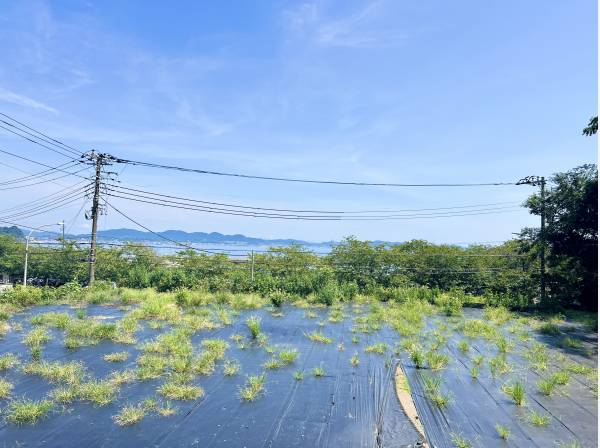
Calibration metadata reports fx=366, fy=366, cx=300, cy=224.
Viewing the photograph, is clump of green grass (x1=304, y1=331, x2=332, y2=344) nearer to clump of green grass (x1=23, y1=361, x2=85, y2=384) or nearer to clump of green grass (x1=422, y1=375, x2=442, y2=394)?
clump of green grass (x1=422, y1=375, x2=442, y2=394)

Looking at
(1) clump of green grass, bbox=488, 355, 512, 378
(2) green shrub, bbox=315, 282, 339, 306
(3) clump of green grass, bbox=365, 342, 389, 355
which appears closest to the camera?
(1) clump of green grass, bbox=488, 355, 512, 378

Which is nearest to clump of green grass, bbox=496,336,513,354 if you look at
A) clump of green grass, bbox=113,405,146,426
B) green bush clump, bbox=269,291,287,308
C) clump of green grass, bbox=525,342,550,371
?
clump of green grass, bbox=525,342,550,371

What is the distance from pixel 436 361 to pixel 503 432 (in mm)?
1639

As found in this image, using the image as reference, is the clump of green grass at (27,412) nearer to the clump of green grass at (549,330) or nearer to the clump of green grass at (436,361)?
the clump of green grass at (436,361)

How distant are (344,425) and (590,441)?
1933mm

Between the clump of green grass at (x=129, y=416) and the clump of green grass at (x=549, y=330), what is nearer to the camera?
the clump of green grass at (x=129, y=416)

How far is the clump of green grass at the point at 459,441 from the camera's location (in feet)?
9.05

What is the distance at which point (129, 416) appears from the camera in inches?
122

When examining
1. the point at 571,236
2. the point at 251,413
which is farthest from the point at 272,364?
the point at 571,236

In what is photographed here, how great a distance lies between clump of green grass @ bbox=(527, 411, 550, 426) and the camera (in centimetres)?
313

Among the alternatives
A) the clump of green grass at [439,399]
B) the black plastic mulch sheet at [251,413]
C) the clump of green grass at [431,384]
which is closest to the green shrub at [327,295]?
the black plastic mulch sheet at [251,413]

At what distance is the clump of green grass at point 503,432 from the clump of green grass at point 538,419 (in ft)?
0.97

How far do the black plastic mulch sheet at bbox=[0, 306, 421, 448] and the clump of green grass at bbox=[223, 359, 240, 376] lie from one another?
0.09 metres

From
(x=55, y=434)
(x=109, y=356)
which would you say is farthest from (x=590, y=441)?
(x=109, y=356)
